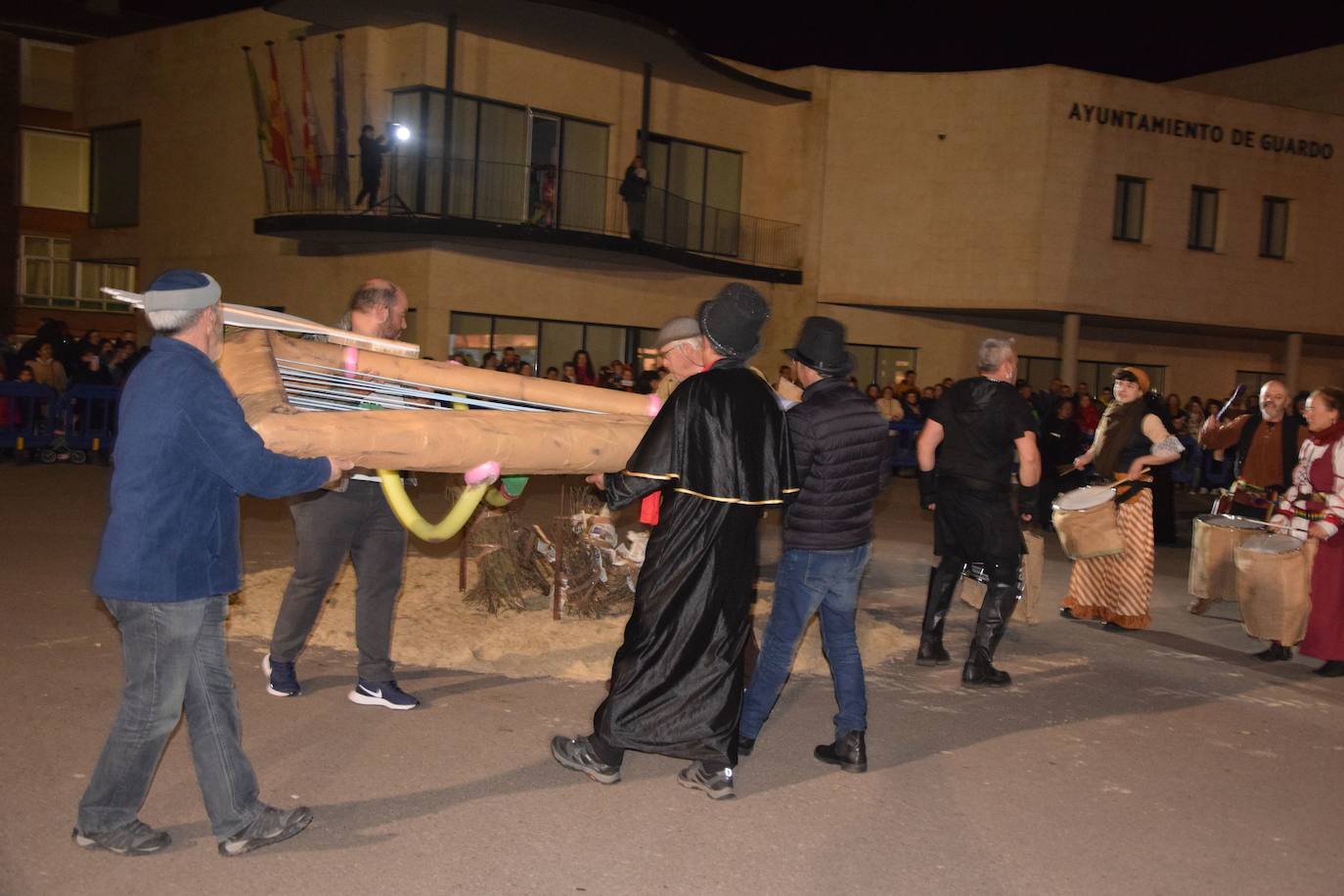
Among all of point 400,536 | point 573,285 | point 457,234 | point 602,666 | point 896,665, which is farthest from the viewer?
point 573,285

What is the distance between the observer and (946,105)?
30031mm

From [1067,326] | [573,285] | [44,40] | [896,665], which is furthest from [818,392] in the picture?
[44,40]

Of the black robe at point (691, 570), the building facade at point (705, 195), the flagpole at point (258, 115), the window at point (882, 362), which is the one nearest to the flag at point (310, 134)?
the building facade at point (705, 195)

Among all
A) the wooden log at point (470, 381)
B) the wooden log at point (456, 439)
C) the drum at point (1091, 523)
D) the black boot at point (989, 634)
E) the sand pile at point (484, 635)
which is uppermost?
the wooden log at point (470, 381)

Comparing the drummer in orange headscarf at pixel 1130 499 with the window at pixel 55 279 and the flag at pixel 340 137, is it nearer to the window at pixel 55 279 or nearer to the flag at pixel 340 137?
the flag at pixel 340 137

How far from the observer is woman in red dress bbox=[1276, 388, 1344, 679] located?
785 centimetres

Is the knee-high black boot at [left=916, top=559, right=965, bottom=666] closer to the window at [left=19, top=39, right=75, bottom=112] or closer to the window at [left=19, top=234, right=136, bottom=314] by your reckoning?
the window at [left=19, top=234, right=136, bottom=314]

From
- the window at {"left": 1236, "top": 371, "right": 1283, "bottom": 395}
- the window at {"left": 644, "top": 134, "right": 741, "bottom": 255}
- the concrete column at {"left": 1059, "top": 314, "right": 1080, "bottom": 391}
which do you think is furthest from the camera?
the window at {"left": 1236, "top": 371, "right": 1283, "bottom": 395}

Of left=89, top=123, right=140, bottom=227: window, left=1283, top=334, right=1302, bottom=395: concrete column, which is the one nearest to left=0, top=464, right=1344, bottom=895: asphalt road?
left=89, top=123, right=140, bottom=227: window

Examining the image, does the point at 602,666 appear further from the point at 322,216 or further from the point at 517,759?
the point at 322,216

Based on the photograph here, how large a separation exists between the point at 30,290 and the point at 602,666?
1574 inches

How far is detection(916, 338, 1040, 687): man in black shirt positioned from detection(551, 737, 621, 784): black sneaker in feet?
8.99

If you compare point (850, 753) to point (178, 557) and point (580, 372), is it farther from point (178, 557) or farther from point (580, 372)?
point (580, 372)

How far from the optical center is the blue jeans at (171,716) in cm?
405
